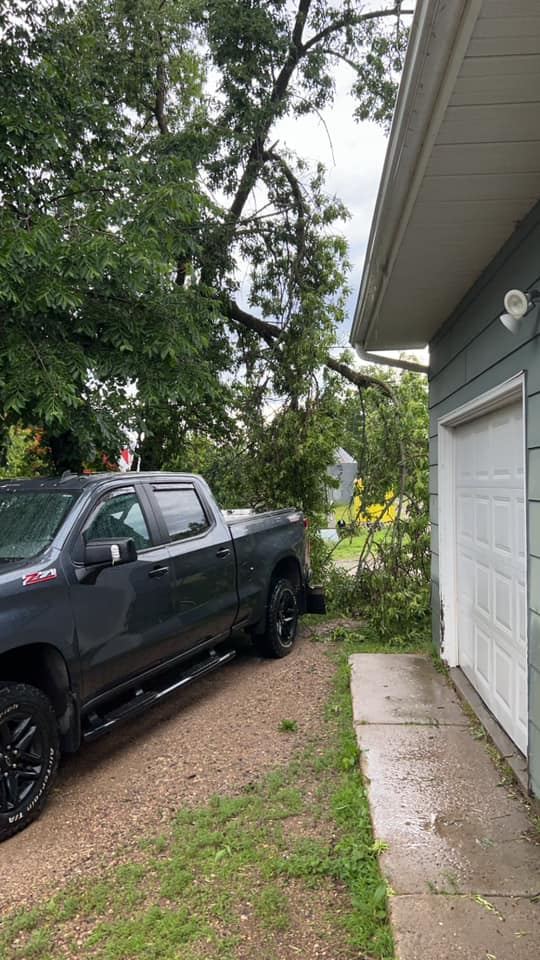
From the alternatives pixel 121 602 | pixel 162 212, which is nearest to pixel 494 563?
pixel 121 602

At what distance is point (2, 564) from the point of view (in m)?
3.53

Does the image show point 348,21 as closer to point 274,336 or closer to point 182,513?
point 274,336

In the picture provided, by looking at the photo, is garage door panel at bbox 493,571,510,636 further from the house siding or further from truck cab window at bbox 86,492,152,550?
truck cab window at bbox 86,492,152,550

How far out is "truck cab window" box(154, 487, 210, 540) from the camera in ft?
16.0

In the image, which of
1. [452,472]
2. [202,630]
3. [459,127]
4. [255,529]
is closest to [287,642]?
[255,529]

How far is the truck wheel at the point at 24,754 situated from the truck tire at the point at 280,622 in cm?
291

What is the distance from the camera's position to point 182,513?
513cm

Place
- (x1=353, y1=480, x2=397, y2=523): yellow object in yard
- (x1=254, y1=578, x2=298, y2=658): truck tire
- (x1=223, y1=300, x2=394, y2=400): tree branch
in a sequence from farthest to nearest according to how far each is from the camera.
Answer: (x1=223, y1=300, x2=394, y2=400): tree branch < (x1=353, y1=480, x2=397, y2=523): yellow object in yard < (x1=254, y1=578, x2=298, y2=658): truck tire

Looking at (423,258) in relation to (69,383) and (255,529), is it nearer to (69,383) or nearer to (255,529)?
(255,529)

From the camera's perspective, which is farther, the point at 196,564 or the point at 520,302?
the point at 196,564

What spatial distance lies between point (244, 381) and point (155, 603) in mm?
5745

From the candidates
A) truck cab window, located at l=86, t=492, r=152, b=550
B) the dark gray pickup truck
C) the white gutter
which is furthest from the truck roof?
the white gutter

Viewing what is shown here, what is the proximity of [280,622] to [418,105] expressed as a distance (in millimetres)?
4918

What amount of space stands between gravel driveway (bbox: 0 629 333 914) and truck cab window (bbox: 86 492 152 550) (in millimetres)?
1350
